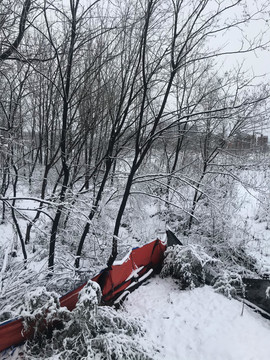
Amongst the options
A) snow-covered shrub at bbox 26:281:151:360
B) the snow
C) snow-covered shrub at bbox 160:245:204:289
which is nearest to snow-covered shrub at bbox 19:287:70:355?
snow-covered shrub at bbox 26:281:151:360

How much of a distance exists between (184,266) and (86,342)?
9.84 ft

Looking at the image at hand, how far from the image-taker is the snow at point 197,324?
3.60 metres

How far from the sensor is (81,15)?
13.4 ft

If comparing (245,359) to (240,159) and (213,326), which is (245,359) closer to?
(213,326)

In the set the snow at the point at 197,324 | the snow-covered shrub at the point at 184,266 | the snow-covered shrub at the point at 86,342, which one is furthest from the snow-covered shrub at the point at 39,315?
the snow-covered shrub at the point at 184,266

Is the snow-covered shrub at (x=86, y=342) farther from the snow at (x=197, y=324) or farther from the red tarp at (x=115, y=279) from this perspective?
the snow at (x=197, y=324)

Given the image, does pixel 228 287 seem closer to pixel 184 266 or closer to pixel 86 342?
pixel 184 266

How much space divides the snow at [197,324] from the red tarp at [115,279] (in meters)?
0.40

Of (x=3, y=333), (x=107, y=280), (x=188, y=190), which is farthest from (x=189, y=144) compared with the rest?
(x=3, y=333)

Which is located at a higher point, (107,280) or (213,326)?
(107,280)

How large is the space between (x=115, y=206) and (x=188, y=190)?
3539mm

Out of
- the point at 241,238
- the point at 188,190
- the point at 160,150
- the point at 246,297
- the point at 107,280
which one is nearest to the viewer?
the point at 107,280

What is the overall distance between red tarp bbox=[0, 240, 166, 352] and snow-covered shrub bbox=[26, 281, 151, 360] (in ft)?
0.90

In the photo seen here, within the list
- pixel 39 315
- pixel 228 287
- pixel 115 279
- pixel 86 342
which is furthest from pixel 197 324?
pixel 39 315
